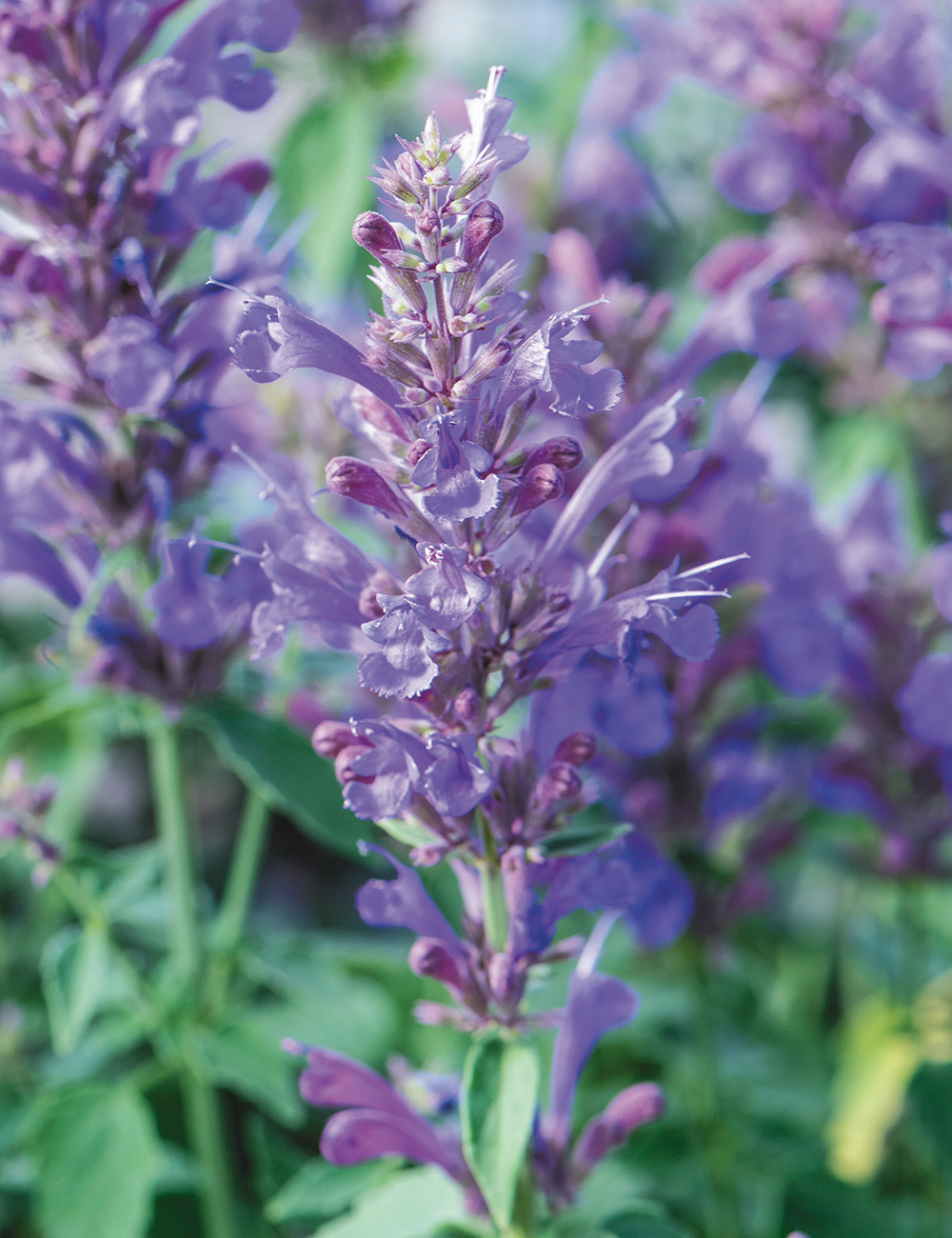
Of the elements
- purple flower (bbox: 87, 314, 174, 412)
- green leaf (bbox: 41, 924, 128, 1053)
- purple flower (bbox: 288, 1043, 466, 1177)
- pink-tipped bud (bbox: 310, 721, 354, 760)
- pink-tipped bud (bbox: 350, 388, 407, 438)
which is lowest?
green leaf (bbox: 41, 924, 128, 1053)

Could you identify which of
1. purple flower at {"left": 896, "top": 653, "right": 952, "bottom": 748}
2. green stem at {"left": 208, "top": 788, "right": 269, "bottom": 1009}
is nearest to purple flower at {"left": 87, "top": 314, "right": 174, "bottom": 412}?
green stem at {"left": 208, "top": 788, "right": 269, "bottom": 1009}

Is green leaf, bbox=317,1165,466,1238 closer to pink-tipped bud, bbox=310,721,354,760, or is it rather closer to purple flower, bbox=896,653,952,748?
pink-tipped bud, bbox=310,721,354,760

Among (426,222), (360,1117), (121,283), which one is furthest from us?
(121,283)

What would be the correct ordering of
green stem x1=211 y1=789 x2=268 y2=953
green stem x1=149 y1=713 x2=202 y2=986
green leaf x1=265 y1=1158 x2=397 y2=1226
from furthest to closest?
green stem x1=211 y1=789 x2=268 y2=953, green stem x1=149 y1=713 x2=202 y2=986, green leaf x1=265 y1=1158 x2=397 y2=1226

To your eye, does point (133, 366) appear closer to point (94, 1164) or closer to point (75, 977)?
point (75, 977)

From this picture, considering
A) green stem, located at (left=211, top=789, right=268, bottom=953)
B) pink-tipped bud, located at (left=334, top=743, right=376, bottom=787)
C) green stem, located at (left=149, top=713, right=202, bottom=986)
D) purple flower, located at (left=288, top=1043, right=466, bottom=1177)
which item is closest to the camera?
pink-tipped bud, located at (left=334, top=743, right=376, bottom=787)

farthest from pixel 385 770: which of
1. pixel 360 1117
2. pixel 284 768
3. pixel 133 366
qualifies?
pixel 133 366
